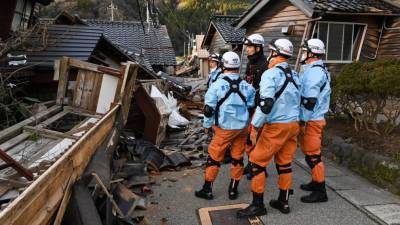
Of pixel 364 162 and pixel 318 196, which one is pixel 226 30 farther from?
pixel 318 196

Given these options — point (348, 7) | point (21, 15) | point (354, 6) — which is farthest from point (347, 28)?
point (21, 15)

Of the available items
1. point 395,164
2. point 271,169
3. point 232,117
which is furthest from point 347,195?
point 232,117

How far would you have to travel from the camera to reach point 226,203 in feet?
17.5

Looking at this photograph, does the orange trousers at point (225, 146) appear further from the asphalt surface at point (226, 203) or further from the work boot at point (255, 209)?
the work boot at point (255, 209)

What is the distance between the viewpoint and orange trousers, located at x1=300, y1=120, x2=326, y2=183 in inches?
203

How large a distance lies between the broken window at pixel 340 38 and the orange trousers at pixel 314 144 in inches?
259

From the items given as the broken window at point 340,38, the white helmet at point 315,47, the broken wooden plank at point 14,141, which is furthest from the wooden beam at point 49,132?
the broken window at point 340,38

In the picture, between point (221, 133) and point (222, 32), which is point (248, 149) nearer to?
point (221, 133)

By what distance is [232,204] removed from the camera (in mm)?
5266

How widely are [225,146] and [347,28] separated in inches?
316

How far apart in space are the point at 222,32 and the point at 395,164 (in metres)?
18.9

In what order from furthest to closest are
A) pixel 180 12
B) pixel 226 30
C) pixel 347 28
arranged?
1. pixel 180 12
2. pixel 226 30
3. pixel 347 28

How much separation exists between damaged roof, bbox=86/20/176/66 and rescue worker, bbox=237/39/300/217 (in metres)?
21.3

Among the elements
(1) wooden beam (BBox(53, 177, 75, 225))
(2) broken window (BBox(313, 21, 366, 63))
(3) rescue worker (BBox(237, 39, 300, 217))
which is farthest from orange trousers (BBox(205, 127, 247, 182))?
(2) broken window (BBox(313, 21, 366, 63))
